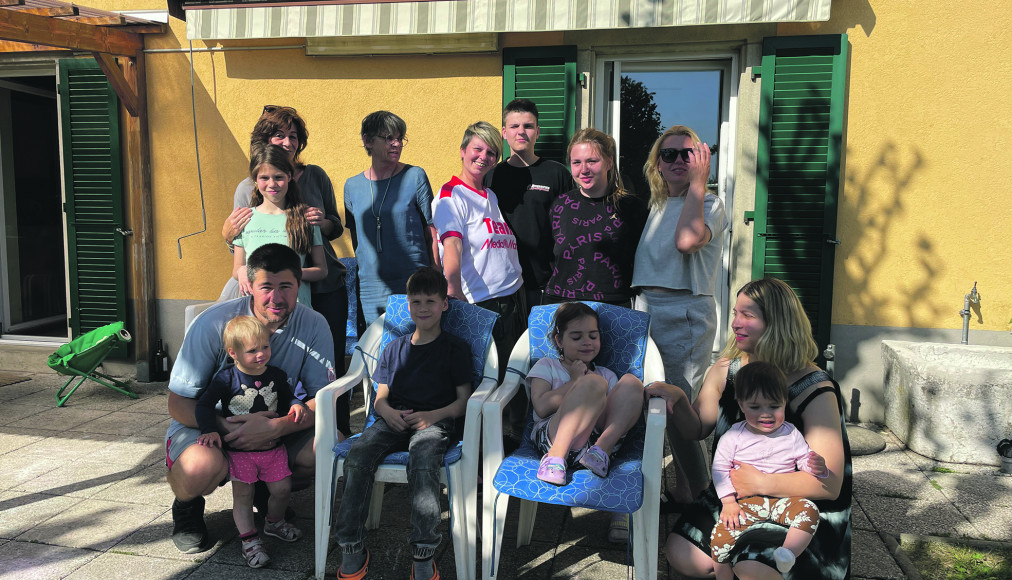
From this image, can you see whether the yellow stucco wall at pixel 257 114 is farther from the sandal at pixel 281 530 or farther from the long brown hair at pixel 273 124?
the sandal at pixel 281 530

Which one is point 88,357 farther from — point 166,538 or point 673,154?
point 673,154

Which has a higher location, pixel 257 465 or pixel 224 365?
pixel 224 365

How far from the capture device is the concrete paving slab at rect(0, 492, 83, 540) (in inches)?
127

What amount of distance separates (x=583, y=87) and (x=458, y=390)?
2867 millimetres

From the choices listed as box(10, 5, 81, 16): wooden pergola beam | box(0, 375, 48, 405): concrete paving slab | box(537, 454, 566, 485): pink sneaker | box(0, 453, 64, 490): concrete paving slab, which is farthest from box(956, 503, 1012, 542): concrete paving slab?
box(10, 5, 81, 16): wooden pergola beam

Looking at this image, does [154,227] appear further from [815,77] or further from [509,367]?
[815,77]

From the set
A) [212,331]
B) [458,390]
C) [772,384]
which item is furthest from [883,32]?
[212,331]

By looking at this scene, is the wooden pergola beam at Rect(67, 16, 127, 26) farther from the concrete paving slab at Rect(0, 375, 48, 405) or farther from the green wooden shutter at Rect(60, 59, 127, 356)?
the concrete paving slab at Rect(0, 375, 48, 405)

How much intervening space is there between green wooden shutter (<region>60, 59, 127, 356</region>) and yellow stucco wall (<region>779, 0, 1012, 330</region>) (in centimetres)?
516

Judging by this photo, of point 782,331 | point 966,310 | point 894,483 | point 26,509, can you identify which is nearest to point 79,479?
point 26,509

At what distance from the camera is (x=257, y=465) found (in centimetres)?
294

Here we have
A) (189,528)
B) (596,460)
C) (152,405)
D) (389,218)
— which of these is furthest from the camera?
(152,405)

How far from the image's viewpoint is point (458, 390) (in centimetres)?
307

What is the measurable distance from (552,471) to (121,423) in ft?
11.5
